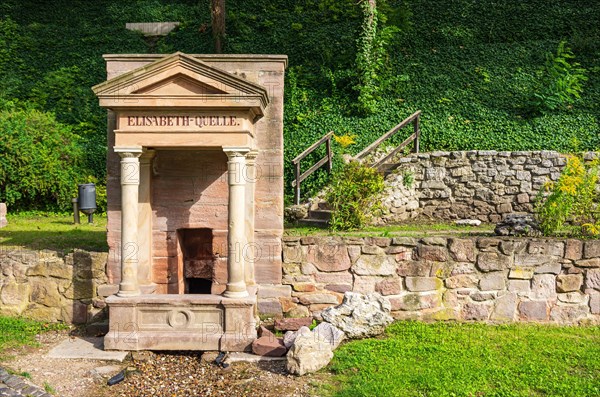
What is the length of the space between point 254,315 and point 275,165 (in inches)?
86.9

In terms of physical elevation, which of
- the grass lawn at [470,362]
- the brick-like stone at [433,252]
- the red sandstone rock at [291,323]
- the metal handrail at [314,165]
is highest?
the metal handrail at [314,165]

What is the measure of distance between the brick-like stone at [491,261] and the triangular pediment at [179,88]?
3.95 meters

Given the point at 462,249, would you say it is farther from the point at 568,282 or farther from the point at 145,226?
the point at 145,226

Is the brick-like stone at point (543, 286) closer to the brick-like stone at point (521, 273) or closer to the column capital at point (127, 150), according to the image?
the brick-like stone at point (521, 273)

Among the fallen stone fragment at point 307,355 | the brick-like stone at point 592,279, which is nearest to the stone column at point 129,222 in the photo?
the fallen stone fragment at point 307,355

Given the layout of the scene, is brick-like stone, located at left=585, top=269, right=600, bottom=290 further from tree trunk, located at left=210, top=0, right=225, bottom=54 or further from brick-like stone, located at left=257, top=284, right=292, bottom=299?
tree trunk, located at left=210, top=0, right=225, bottom=54

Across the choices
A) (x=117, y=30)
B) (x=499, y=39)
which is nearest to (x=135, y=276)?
(x=499, y=39)

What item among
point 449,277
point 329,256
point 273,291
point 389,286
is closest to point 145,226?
point 273,291

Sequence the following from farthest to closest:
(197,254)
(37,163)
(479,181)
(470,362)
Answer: (37,163) → (479,181) → (197,254) → (470,362)

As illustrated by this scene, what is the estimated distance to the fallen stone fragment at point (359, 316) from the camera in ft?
25.2

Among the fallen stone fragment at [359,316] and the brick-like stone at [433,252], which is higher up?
the brick-like stone at [433,252]

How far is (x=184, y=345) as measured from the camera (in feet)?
24.9

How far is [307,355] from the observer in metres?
6.70

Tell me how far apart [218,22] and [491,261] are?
1693 cm
